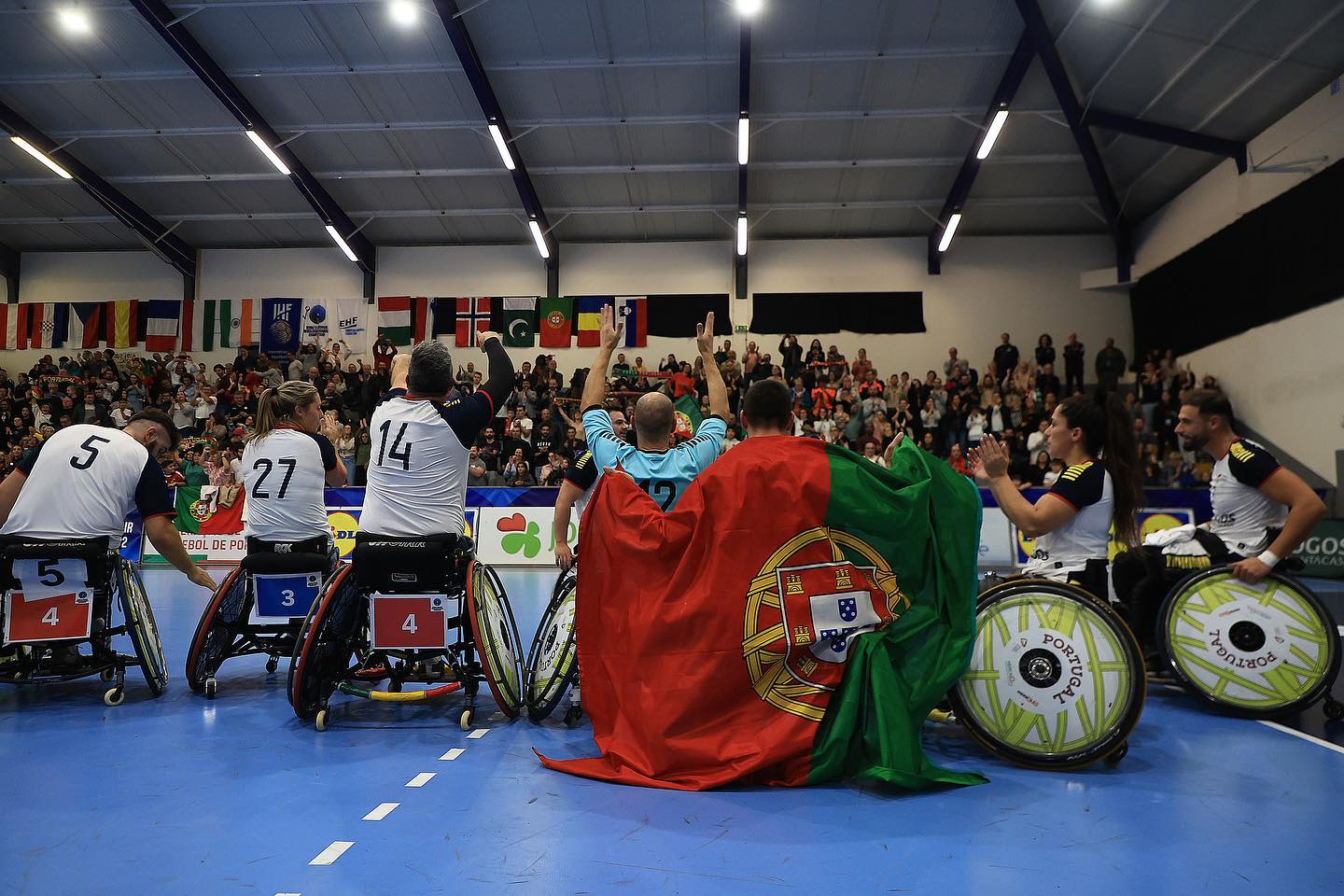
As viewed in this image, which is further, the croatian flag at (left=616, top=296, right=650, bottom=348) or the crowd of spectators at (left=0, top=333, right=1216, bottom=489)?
the croatian flag at (left=616, top=296, right=650, bottom=348)

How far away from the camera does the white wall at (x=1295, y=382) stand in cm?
1373

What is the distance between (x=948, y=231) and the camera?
19844 mm

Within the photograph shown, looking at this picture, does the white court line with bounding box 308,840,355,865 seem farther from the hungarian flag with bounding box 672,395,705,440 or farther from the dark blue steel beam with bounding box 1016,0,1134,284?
the dark blue steel beam with bounding box 1016,0,1134,284

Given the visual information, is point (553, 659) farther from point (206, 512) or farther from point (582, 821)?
point (206, 512)

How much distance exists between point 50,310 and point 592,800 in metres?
26.5

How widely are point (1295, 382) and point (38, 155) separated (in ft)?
82.6

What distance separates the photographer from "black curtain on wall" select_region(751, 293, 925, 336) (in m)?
21.6

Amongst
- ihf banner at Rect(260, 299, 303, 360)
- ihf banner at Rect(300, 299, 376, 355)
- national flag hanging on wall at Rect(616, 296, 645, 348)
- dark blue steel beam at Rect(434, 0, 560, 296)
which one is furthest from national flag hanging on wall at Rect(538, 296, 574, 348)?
ihf banner at Rect(260, 299, 303, 360)

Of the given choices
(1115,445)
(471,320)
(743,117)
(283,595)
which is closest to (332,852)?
(283,595)

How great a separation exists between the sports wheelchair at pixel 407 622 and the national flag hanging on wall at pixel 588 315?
17.7 m

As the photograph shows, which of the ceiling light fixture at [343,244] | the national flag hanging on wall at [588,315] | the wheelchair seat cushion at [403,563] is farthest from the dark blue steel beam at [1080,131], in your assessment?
the ceiling light fixture at [343,244]

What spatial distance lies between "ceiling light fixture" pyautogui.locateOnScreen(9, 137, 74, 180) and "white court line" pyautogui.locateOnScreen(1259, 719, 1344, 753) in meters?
22.4

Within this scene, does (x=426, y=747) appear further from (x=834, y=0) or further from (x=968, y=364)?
(x=968, y=364)

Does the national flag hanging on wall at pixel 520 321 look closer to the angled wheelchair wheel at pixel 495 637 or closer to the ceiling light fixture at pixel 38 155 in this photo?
the ceiling light fixture at pixel 38 155
